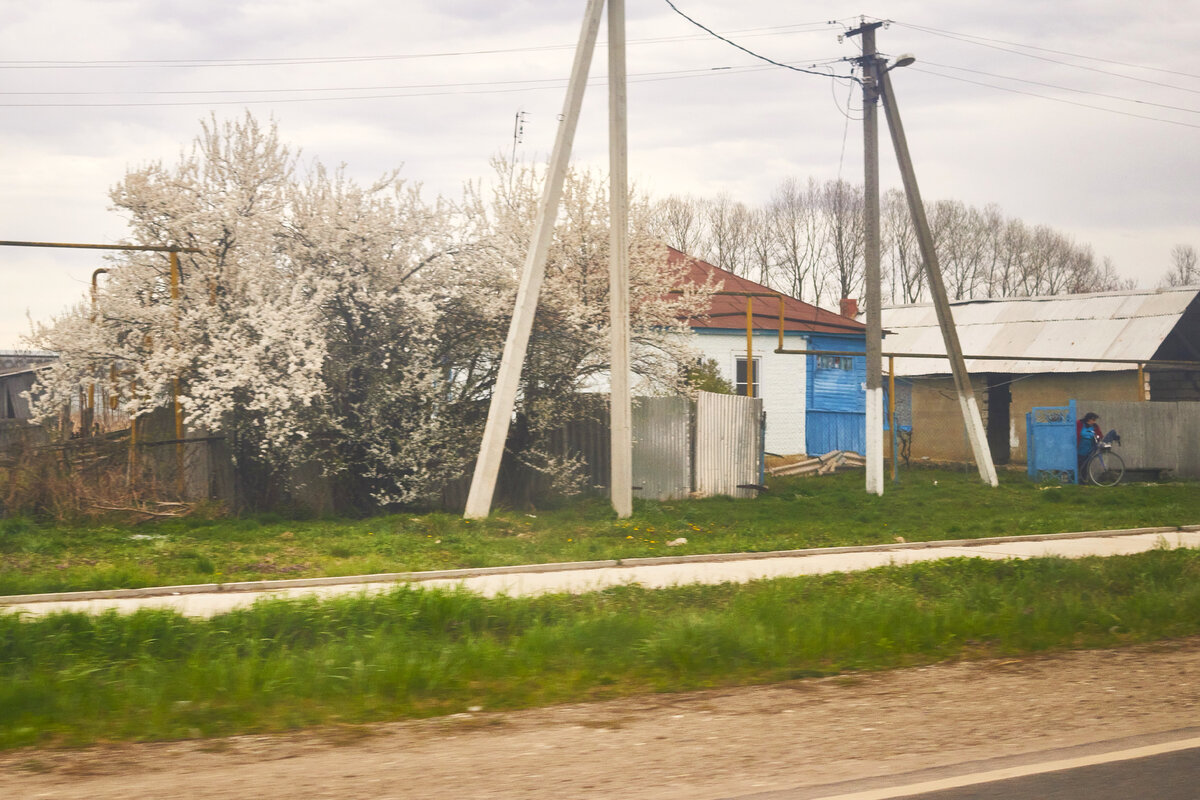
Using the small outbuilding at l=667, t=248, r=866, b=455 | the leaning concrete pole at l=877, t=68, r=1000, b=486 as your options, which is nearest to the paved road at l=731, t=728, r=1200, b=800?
the leaning concrete pole at l=877, t=68, r=1000, b=486

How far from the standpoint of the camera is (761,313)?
96.6 ft

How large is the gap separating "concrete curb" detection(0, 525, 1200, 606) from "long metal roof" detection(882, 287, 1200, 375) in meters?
13.6

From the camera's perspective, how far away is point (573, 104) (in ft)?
48.5

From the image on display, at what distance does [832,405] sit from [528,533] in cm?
1705

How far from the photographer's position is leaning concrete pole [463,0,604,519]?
14328 millimetres

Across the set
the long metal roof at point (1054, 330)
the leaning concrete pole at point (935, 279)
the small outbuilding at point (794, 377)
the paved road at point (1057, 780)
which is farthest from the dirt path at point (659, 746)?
the long metal roof at point (1054, 330)

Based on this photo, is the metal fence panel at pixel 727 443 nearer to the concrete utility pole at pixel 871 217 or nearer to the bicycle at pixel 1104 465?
the concrete utility pole at pixel 871 217

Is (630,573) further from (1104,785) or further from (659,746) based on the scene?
(1104,785)

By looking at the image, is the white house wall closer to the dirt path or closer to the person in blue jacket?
the person in blue jacket

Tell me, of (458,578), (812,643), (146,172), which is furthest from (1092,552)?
(146,172)

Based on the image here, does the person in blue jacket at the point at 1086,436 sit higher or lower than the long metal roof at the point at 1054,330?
lower

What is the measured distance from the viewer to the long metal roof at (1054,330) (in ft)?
90.9

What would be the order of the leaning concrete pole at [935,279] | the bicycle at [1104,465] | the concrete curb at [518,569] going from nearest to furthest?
the concrete curb at [518,569] → the leaning concrete pole at [935,279] → the bicycle at [1104,465]

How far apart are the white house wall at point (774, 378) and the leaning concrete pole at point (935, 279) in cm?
758
